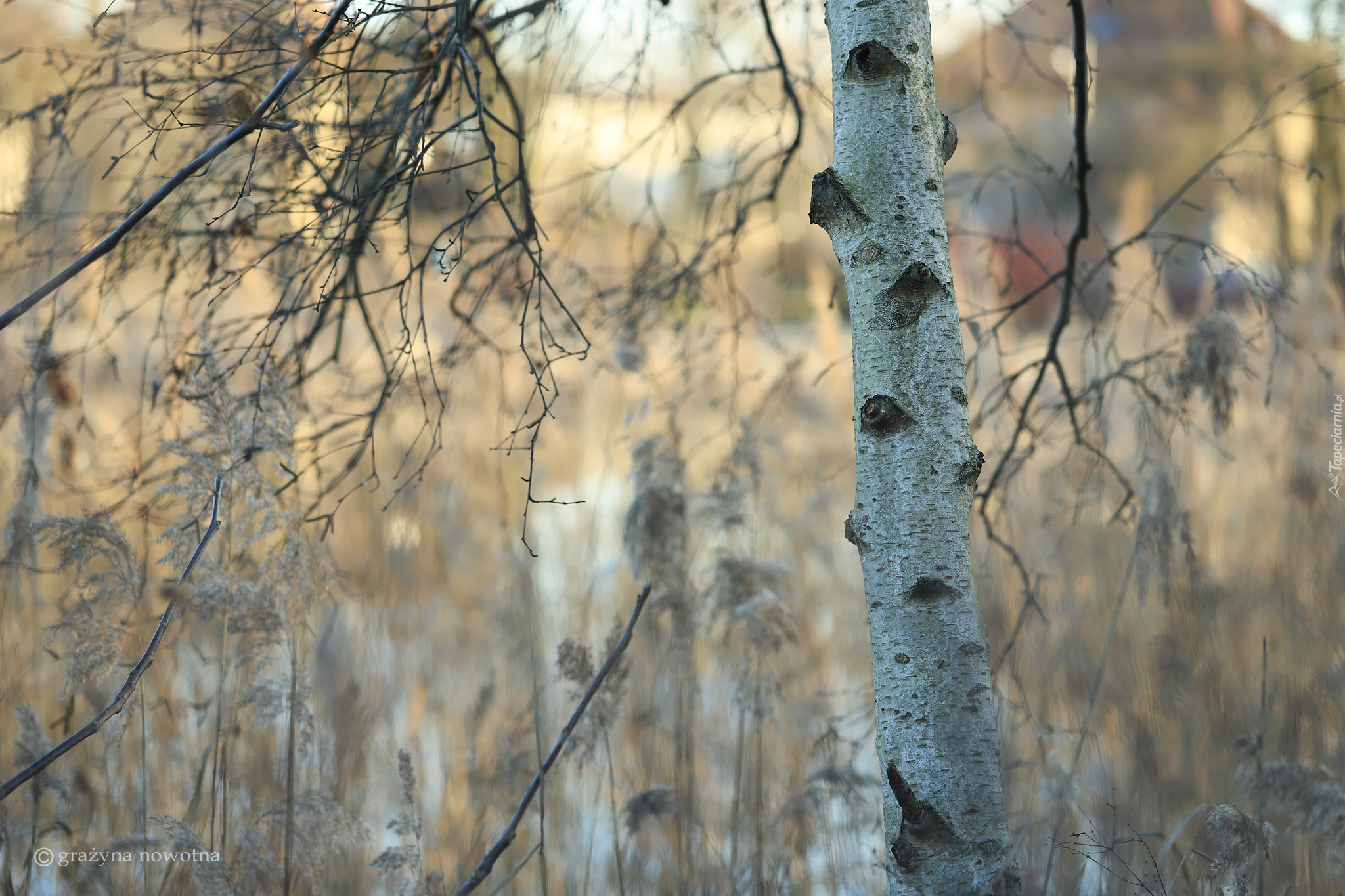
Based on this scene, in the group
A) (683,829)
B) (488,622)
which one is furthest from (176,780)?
(683,829)

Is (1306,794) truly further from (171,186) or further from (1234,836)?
(171,186)

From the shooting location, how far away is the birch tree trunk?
1154 millimetres

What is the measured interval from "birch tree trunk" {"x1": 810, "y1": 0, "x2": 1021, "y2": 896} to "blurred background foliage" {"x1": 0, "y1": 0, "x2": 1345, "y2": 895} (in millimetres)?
425

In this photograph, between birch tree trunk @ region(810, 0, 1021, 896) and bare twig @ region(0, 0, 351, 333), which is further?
birch tree trunk @ region(810, 0, 1021, 896)

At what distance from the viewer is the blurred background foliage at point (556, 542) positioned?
1.65 meters

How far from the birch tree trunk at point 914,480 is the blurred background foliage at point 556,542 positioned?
425 mm

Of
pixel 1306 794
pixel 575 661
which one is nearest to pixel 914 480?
pixel 575 661

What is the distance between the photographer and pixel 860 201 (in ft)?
3.99
